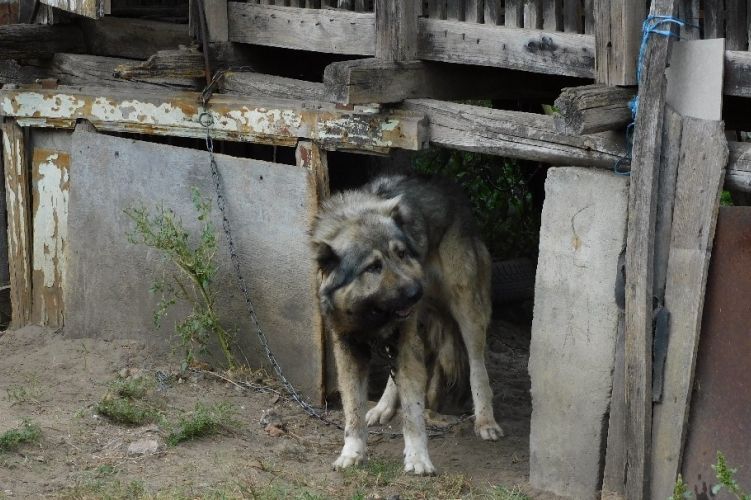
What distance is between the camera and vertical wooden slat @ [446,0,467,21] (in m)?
6.97

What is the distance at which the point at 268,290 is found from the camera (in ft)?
27.3

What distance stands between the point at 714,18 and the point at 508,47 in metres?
1.31

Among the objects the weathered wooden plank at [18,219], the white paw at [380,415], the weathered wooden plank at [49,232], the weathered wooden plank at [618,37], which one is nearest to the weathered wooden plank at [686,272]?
the weathered wooden plank at [618,37]

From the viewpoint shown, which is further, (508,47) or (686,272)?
(508,47)

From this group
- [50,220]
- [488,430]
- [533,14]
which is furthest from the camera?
[50,220]

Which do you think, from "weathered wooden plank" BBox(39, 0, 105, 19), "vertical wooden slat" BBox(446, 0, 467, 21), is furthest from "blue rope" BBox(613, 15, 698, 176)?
"weathered wooden plank" BBox(39, 0, 105, 19)

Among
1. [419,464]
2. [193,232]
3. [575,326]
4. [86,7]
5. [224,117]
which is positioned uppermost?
[86,7]

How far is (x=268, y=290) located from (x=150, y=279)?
1.09 m

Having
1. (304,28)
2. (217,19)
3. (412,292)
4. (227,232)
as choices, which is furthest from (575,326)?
(217,19)

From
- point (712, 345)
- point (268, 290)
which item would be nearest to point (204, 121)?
point (268, 290)

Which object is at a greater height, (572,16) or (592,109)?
(572,16)

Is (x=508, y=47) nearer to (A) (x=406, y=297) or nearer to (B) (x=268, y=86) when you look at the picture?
(A) (x=406, y=297)

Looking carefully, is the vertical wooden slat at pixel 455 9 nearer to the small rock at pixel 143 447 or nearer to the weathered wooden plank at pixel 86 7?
the weathered wooden plank at pixel 86 7

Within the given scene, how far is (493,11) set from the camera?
6.75 metres
